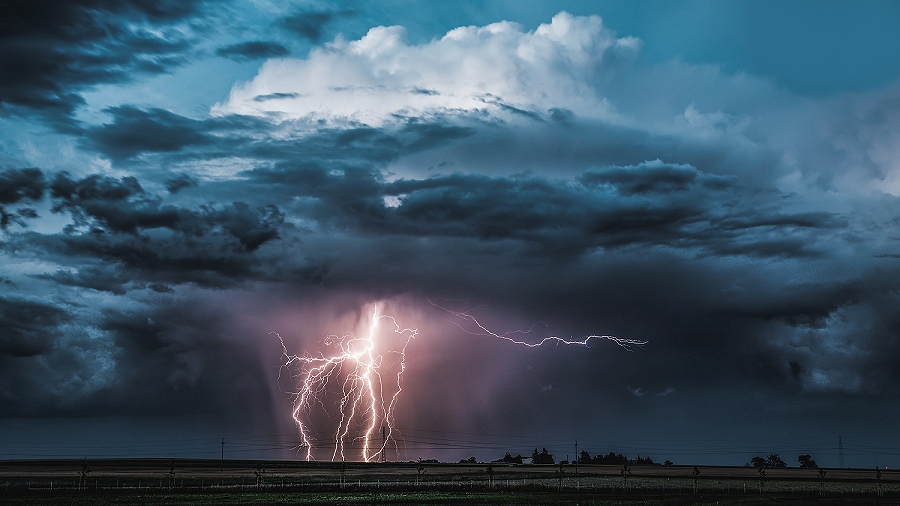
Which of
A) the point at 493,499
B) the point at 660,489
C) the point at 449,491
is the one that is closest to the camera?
the point at 493,499

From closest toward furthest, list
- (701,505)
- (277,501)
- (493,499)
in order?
1. (701,505)
2. (277,501)
3. (493,499)

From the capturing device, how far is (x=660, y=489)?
89.8 meters

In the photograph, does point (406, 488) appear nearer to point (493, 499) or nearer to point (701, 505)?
point (493, 499)

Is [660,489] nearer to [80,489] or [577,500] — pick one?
[577,500]

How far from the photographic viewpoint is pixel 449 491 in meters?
82.5

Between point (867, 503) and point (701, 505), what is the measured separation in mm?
16631

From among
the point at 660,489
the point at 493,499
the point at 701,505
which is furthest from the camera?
the point at 660,489

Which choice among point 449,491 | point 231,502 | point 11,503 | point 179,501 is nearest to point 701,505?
point 449,491

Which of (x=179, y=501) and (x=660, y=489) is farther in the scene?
(x=660, y=489)

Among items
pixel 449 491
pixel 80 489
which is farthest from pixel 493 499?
pixel 80 489

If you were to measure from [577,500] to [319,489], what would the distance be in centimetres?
3265

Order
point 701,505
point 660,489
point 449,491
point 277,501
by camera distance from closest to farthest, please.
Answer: point 701,505 → point 277,501 → point 449,491 → point 660,489

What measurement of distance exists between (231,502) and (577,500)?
29.0 m

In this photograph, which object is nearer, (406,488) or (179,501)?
(179,501)
